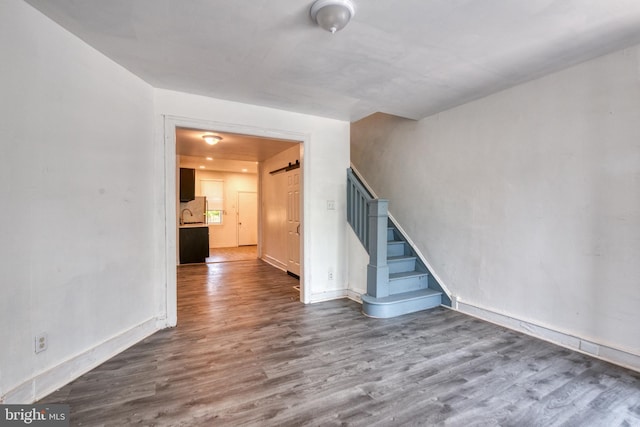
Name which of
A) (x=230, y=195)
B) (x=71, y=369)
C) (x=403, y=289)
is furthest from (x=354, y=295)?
(x=230, y=195)

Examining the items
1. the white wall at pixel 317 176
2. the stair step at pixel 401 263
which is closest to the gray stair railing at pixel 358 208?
the white wall at pixel 317 176

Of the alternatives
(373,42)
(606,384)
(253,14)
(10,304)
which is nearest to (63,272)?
(10,304)

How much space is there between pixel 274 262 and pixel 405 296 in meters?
3.73

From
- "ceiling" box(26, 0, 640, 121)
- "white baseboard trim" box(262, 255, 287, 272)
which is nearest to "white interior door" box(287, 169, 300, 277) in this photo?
"white baseboard trim" box(262, 255, 287, 272)

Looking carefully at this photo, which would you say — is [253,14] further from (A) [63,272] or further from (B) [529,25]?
(A) [63,272]

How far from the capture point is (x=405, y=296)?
3.62 meters

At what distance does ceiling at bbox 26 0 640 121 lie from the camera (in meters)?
1.79

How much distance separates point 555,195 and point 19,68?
430 cm

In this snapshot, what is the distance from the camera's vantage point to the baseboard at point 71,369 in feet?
5.85

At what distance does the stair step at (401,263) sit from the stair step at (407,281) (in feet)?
0.20

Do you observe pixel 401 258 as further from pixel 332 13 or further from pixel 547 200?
pixel 332 13

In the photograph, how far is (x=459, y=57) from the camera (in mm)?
2377

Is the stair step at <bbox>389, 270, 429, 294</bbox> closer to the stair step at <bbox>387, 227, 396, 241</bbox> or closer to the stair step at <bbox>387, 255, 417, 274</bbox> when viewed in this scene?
the stair step at <bbox>387, 255, 417, 274</bbox>

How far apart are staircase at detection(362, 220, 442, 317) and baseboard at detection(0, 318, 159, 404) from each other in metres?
2.48
